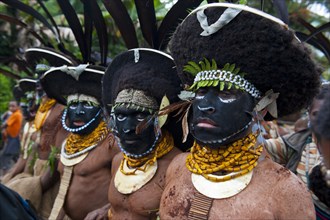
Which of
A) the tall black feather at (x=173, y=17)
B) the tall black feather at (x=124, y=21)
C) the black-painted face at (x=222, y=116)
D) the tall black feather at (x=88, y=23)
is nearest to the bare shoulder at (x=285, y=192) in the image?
the black-painted face at (x=222, y=116)

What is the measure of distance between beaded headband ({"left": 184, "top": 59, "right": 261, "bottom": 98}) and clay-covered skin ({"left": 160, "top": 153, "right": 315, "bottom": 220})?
429 millimetres

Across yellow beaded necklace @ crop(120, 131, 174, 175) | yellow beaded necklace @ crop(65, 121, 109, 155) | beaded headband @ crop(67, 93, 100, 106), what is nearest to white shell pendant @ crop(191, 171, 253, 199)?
yellow beaded necklace @ crop(120, 131, 174, 175)

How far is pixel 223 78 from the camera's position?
91.2 inches

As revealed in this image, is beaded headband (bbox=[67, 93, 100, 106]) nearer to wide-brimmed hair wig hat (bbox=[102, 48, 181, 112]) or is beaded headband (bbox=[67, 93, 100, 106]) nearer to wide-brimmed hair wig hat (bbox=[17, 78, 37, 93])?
wide-brimmed hair wig hat (bbox=[102, 48, 181, 112])

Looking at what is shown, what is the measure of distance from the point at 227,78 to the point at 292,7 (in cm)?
937

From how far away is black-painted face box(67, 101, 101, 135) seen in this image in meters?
3.97

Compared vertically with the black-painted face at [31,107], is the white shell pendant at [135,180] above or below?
above

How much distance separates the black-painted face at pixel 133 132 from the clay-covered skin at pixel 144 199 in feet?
0.57

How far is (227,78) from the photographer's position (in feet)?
7.61

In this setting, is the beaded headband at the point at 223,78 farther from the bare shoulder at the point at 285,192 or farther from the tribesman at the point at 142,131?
the tribesman at the point at 142,131

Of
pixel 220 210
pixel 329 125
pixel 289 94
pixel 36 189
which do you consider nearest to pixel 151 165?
pixel 220 210

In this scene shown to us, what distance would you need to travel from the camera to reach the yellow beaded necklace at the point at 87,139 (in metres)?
3.99

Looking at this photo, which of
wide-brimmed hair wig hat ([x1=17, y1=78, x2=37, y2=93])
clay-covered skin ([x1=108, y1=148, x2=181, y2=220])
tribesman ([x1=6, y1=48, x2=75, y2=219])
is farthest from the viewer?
wide-brimmed hair wig hat ([x1=17, y1=78, x2=37, y2=93])

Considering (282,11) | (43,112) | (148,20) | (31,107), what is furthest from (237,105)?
(31,107)
